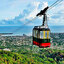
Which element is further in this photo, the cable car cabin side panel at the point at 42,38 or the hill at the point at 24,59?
the hill at the point at 24,59

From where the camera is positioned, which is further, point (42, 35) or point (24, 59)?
point (24, 59)

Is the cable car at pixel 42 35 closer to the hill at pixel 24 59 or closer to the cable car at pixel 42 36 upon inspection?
the cable car at pixel 42 36

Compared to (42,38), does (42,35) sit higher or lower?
higher

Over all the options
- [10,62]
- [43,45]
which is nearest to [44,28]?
[43,45]

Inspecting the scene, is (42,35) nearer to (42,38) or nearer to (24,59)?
(42,38)

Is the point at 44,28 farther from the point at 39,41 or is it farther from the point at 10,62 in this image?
the point at 10,62

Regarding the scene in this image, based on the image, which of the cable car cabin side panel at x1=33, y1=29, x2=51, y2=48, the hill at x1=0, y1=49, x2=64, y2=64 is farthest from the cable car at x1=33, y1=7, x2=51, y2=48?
the hill at x1=0, y1=49, x2=64, y2=64

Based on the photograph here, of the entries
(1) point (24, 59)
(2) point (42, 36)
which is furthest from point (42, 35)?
(1) point (24, 59)

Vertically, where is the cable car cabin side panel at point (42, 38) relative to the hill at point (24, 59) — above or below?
above

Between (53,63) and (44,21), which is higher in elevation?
(44,21)

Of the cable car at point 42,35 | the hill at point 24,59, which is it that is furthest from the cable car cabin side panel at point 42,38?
the hill at point 24,59

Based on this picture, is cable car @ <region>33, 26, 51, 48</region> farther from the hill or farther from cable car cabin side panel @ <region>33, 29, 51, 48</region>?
the hill
